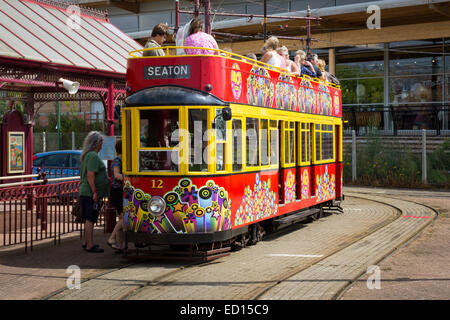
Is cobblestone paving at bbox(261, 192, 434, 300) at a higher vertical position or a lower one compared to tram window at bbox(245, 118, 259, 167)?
lower

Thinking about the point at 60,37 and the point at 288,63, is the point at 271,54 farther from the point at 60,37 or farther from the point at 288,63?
the point at 60,37

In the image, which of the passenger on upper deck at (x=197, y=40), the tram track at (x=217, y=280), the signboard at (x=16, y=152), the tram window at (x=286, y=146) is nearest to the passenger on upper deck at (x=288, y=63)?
the tram window at (x=286, y=146)

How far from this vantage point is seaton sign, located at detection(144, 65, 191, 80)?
10.4 m

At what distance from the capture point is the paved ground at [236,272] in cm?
814

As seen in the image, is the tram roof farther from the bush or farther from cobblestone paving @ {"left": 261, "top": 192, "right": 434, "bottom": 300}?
the bush

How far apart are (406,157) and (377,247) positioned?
15.2 m

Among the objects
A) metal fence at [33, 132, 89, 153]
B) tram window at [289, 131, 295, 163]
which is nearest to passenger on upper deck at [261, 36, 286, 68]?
tram window at [289, 131, 295, 163]

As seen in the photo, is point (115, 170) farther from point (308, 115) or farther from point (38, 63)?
point (308, 115)

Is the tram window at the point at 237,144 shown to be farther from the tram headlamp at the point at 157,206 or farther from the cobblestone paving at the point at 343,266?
the cobblestone paving at the point at 343,266

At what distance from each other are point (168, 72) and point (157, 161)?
1.37 m

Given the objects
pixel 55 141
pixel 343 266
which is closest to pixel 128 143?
pixel 343 266

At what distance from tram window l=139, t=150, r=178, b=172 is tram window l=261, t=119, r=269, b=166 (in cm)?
221

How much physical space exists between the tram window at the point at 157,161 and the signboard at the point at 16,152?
7813 mm

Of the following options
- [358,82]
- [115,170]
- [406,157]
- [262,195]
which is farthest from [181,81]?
[358,82]
